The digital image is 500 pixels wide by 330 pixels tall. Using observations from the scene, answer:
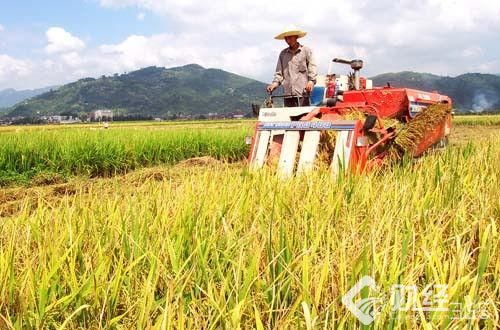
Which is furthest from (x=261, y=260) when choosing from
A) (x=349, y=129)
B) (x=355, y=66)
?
(x=355, y=66)

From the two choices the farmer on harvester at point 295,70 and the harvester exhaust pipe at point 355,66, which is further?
the harvester exhaust pipe at point 355,66

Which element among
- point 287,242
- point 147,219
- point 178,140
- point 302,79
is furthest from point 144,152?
point 287,242

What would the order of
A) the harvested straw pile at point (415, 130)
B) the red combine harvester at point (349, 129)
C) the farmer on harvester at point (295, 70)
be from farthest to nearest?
1. the farmer on harvester at point (295, 70)
2. the harvested straw pile at point (415, 130)
3. the red combine harvester at point (349, 129)

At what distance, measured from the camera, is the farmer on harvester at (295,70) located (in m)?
6.17

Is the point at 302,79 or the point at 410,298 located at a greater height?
the point at 302,79

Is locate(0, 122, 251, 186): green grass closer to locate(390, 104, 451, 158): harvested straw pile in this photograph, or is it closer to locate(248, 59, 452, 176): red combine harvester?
locate(248, 59, 452, 176): red combine harvester

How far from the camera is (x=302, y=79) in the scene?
627 centimetres

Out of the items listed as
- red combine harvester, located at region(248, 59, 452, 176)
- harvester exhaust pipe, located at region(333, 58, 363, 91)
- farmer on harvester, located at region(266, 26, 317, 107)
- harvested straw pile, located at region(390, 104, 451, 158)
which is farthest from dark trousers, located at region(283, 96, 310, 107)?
harvested straw pile, located at region(390, 104, 451, 158)

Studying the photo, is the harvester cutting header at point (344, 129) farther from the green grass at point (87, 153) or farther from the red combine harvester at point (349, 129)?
the green grass at point (87, 153)

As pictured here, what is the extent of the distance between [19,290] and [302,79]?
5141 mm

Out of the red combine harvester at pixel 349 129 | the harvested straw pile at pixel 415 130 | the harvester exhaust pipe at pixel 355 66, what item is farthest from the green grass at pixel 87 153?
the harvested straw pile at pixel 415 130

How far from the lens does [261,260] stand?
1873mm

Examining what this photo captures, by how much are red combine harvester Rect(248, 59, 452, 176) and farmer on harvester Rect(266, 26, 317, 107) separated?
9.6 inches

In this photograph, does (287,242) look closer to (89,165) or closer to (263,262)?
(263,262)
